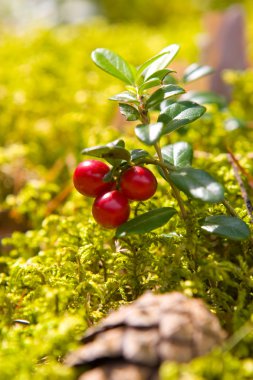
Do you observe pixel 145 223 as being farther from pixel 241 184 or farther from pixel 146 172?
pixel 241 184

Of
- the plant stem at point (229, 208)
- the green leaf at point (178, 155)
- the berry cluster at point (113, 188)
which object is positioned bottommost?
the plant stem at point (229, 208)

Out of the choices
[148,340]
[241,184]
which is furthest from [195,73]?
[148,340]

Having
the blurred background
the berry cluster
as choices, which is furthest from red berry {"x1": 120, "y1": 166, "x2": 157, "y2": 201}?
the blurred background

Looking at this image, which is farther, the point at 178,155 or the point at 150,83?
the point at 178,155

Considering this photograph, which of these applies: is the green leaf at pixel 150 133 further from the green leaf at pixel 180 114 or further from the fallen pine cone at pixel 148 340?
the fallen pine cone at pixel 148 340

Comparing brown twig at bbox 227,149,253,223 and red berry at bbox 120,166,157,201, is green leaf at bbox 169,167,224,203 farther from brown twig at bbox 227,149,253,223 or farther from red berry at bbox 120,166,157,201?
brown twig at bbox 227,149,253,223

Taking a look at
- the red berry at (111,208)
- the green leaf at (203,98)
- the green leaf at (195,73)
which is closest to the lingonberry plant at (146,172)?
the red berry at (111,208)
